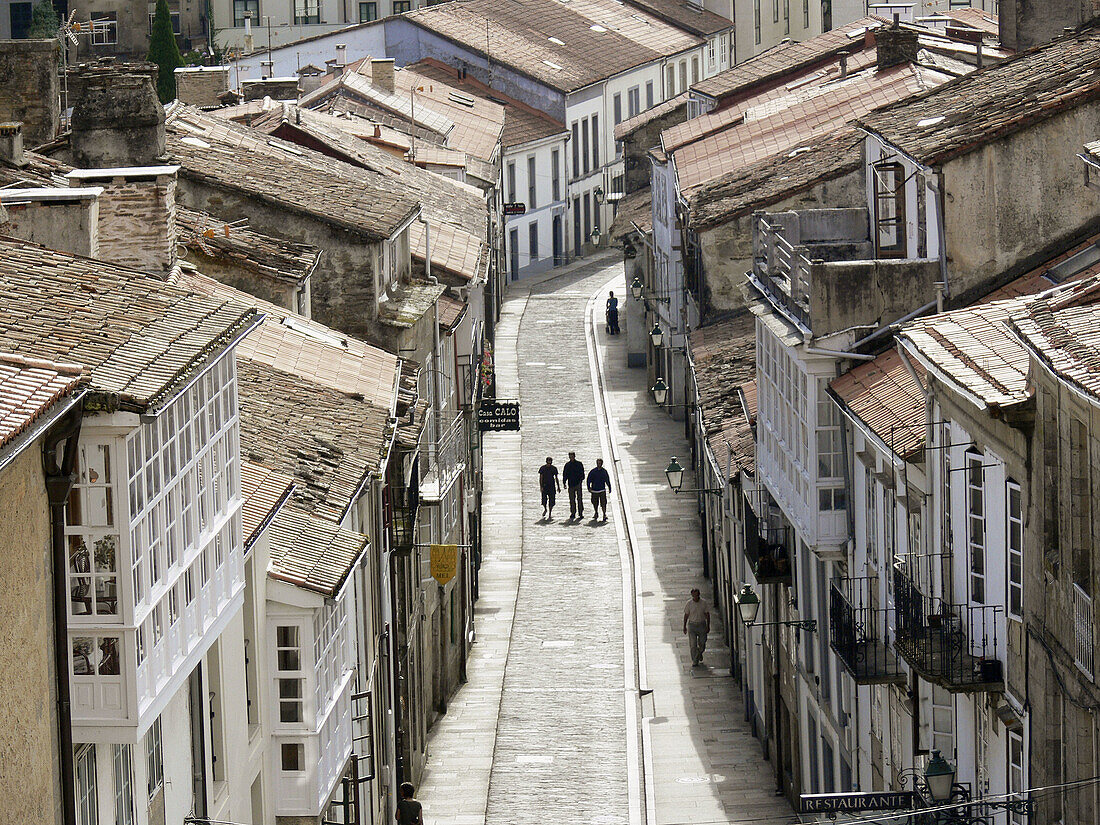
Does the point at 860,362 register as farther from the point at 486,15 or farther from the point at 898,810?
the point at 486,15

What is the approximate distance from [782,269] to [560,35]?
6840 centimetres

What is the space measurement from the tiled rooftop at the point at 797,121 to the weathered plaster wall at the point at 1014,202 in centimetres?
1881

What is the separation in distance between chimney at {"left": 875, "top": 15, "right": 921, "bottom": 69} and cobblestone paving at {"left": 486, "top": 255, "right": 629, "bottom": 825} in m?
14.3

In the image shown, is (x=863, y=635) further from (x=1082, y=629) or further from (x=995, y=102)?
(x=1082, y=629)

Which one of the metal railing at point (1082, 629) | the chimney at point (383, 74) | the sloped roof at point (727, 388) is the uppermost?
the metal railing at point (1082, 629)

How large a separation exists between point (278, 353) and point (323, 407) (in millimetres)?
1918

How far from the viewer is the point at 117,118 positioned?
3281 cm

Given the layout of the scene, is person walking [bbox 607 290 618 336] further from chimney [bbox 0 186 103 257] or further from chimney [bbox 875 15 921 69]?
chimney [bbox 0 186 103 257]

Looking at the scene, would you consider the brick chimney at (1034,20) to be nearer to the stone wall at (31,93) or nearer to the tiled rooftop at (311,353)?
the tiled rooftop at (311,353)

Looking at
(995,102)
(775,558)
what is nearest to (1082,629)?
(995,102)

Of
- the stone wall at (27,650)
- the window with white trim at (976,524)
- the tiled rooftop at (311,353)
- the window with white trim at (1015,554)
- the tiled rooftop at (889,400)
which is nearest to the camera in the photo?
the stone wall at (27,650)

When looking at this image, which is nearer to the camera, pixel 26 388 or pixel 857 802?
pixel 26 388

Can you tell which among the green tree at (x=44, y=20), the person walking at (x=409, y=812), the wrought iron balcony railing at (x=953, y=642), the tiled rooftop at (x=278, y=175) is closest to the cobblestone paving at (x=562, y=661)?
the person walking at (x=409, y=812)

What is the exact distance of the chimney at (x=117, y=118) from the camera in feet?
107
